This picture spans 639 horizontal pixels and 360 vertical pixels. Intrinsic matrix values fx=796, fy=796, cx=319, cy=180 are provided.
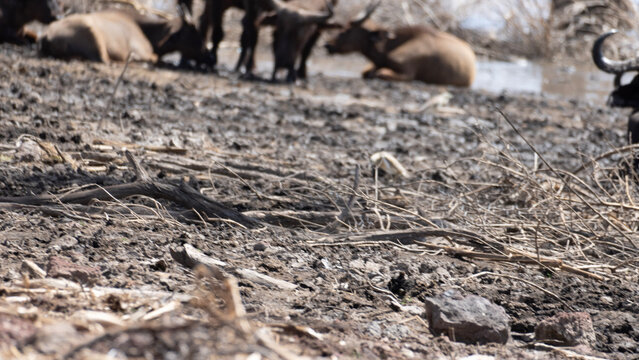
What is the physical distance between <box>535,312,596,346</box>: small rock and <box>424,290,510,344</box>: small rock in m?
0.18

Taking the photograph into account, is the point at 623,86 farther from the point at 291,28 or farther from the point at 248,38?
the point at 248,38

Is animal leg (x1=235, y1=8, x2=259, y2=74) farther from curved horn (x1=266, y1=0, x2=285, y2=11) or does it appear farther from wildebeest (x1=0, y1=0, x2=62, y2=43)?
wildebeest (x1=0, y1=0, x2=62, y2=43)

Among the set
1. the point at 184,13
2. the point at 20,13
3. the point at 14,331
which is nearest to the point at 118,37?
the point at 184,13

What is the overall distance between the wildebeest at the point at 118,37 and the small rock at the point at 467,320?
8.15 metres

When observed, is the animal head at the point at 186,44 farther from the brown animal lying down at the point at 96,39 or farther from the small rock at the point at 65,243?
the small rock at the point at 65,243

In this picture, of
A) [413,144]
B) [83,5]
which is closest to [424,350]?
[413,144]

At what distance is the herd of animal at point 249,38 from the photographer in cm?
1033

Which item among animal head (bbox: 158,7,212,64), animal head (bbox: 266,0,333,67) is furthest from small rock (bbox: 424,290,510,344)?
animal head (bbox: 158,7,212,64)

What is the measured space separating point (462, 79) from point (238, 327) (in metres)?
11.7

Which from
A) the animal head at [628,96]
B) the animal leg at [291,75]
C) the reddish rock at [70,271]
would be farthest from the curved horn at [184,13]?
the reddish rock at [70,271]

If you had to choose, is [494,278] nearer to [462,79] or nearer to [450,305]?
[450,305]

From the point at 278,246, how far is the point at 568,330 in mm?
1370

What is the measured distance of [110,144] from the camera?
17.3 ft

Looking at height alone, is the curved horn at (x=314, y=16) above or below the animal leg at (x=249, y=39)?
above
